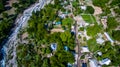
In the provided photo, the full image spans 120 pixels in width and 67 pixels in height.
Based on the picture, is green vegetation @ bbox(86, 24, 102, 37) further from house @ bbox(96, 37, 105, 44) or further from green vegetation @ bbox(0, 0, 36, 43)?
green vegetation @ bbox(0, 0, 36, 43)

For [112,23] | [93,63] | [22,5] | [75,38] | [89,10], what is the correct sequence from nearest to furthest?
[93,63], [75,38], [112,23], [89,10], [22,5]

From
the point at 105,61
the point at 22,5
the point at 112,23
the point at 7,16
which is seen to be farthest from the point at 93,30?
the point at 7,16

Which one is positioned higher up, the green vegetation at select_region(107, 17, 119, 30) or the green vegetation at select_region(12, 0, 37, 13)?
the green vegetation at select_region(12, 0, 37, 13)

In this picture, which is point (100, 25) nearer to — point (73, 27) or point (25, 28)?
point (73, 27)

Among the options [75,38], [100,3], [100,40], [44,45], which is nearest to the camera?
[44,45]

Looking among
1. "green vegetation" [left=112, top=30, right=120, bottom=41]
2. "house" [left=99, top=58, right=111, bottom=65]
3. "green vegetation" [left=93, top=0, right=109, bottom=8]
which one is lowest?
"house" [left=99, top=58, right=111, bottom=65]

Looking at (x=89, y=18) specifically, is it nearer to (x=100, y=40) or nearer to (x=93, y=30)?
(x=93, y=30)

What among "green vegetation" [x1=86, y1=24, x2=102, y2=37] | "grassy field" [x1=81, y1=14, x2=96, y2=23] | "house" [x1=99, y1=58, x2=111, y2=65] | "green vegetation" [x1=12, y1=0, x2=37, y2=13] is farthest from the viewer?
"green vegetation" [x1=12, y1=0, x2=37, y2=13]

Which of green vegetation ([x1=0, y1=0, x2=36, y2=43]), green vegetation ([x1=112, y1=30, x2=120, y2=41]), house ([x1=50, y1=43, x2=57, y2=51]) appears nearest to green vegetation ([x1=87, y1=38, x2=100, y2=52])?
green vegetation ([x1=112, y1=30, x2=120, y2=41])

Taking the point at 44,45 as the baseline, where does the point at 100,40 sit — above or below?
below

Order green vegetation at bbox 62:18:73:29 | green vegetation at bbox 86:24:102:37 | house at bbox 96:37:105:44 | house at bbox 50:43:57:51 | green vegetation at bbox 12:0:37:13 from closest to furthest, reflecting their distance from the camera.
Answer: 1. house at bbox 50:43:57:51
2. house at bbox 96:37:105:44
3. green vegetation at bbox 86:24:102:37
4. green vegetation at bbox 62:18:73:29
5. green vegetation at bbox 12:0:37:13

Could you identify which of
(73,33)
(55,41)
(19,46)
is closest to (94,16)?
(73,33)
